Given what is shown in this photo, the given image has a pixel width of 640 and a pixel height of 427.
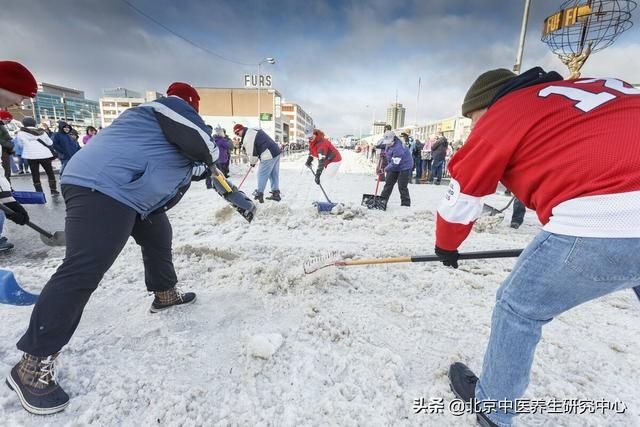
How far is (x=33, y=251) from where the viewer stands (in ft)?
11.3

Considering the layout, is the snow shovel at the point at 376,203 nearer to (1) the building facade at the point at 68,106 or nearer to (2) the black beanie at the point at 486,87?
(2) the black beanie at the point at 486,87

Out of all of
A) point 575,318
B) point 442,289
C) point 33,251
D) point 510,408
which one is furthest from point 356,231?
point 33,251

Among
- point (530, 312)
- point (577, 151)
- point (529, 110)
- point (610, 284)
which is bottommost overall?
point (530, 312)

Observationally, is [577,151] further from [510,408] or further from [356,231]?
[356,231]

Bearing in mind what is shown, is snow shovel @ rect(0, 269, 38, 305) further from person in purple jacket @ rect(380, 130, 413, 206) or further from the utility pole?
the utility pole

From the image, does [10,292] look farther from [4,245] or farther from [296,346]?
[4,245]

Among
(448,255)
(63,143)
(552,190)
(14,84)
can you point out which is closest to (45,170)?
(63,143)

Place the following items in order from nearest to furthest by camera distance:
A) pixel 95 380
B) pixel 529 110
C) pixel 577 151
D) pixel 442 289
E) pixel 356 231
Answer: pixel 577 151, pixel 529 110, pixel 95 380, pixel 442 289, pixel 356 231

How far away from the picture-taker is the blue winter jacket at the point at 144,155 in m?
1.47

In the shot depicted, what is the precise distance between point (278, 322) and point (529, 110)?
1.79 metres

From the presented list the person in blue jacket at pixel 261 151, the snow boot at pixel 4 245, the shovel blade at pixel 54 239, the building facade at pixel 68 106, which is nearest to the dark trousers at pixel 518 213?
the person in blue jacket at pixel 261 151

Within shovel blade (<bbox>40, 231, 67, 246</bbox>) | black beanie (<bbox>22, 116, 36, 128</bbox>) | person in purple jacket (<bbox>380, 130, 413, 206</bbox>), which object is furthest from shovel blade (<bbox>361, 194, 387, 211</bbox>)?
black beanie (<bbox>22, 116, 36, 128</bbox>)

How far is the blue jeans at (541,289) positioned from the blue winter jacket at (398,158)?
525 cm

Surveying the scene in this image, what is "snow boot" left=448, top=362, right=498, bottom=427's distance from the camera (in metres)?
1.49
